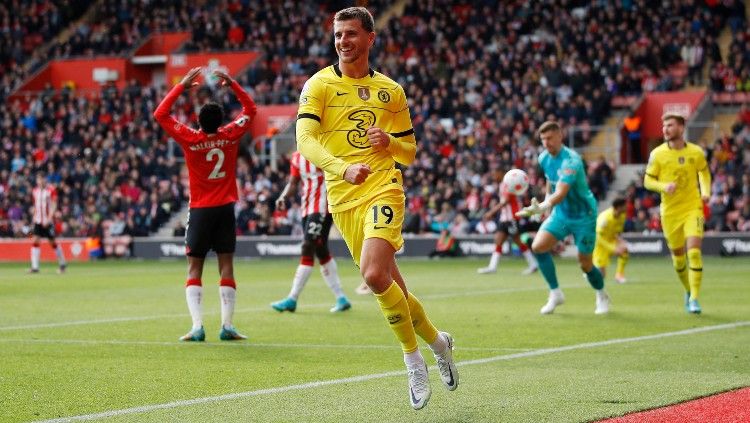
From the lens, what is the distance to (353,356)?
1082cm

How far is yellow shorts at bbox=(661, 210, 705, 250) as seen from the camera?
15.1 metres

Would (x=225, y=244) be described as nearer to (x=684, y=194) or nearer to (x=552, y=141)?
(x=552, y=141)

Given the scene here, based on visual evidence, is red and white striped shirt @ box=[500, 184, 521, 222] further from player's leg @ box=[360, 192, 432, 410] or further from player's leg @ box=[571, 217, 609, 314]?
player's leg @ box=[360, 192, 432, 410]

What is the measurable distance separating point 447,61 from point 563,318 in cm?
2827

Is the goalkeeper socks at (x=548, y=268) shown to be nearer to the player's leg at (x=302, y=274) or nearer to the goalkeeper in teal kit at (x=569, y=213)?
the goalkeeper in teal kit at (x=569, y=213)

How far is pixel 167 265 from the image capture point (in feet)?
106

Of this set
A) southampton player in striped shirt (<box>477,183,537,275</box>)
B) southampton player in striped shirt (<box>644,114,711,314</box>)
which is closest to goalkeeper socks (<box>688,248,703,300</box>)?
southampton player in striped shirt (<box>644,114,711,314</box>)

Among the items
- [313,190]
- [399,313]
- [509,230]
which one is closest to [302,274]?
[313,190]

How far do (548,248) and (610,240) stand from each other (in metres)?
7.68

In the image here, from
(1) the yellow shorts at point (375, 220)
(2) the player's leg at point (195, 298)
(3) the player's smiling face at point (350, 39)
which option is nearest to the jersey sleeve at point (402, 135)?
(1) the yellow shorts at point (375, 220)

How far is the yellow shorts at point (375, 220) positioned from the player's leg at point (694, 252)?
760 centimetres

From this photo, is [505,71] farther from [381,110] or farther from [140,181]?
[381,110]

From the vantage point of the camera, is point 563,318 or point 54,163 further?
point 54,163

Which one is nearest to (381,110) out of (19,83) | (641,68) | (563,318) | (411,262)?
(563,318)
